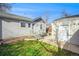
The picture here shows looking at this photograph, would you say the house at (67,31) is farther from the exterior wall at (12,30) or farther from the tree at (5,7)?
the tree at (5,7)

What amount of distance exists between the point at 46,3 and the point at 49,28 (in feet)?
1.14

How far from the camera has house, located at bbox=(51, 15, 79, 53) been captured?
9.32ft

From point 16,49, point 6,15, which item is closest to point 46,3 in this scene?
point 6,15

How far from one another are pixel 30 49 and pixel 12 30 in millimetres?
365

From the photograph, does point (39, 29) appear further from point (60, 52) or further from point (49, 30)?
point (60, 52)

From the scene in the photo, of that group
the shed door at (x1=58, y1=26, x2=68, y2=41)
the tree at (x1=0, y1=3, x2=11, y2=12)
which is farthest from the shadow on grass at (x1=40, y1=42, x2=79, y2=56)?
the tree at (x1=0, y1=3, x2=11, y2=12)

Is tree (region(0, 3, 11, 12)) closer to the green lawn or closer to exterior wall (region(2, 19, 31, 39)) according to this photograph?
exterior wall (region(2, 19, 31, 39))

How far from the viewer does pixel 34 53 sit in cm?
289

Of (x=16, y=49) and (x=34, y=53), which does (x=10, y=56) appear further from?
(x=34, y=53)

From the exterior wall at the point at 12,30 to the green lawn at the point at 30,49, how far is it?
0.43ft

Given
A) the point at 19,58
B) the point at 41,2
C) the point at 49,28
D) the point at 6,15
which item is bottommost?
the point at 19,58

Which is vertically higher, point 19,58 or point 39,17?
point 39,17

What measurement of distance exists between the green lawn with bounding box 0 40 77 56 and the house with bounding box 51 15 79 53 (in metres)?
0.13

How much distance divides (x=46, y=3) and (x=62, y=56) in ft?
2.51
